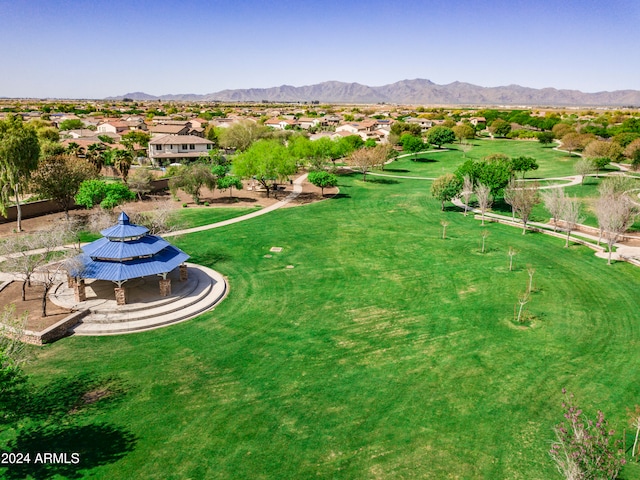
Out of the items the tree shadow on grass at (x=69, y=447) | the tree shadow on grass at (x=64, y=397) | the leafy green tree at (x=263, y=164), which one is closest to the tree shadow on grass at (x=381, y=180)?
the leafy green tree at (x=263, y=164)

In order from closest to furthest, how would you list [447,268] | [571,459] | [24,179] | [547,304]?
[571,459] < [547,304] < [447,268] < [24,179]

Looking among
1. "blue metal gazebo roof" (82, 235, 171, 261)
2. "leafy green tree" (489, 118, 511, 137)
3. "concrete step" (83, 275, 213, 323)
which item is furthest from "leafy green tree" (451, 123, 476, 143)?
"blue metal gazebo roof" (82, 235, 171, 261)

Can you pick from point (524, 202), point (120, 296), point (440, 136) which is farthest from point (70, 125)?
point (524, 202)

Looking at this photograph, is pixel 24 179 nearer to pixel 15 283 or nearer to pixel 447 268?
pixel 15 283

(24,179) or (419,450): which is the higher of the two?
(24,179)

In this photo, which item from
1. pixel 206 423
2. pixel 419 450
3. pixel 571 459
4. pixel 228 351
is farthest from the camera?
pixel 228 351

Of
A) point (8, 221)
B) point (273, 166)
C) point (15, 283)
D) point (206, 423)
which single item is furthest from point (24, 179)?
point (206, 423)

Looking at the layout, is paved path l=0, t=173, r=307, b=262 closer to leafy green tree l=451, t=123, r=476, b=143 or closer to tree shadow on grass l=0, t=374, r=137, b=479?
tree shadow on grass l=0, t=374, r=137, b=479

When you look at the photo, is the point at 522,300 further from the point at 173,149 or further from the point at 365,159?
the point at 173,149
